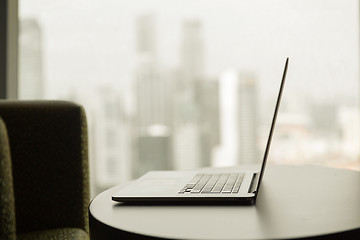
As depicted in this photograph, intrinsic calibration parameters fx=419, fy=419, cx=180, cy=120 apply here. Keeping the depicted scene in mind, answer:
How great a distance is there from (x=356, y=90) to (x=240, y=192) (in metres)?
1.41

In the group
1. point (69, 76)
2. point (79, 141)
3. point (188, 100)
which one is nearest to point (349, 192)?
point (79, 141)

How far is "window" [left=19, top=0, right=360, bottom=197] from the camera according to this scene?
183 cm

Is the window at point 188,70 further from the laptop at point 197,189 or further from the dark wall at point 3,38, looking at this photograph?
the laptop at point 197,189

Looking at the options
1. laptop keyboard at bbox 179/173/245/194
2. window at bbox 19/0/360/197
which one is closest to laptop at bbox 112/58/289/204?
laptop keyboard at bbox 179/173/245/194

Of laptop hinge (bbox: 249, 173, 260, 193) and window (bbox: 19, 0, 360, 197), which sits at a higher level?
window (bbox: 19, 0, 360, 197)

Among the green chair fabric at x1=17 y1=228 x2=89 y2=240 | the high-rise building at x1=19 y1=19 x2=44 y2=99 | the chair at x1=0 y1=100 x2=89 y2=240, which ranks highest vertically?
the high-rise building at x1=19 y1=19 x2=44 y2=99

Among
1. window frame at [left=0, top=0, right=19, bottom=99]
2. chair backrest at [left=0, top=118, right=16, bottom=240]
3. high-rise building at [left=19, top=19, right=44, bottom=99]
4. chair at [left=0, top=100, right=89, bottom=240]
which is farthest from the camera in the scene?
high-rise building at [left=19, top=19, right=44, bottom=99]

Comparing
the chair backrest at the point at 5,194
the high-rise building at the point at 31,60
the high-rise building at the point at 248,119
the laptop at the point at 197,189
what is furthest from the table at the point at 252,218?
the high-rise building at the point at 31,60

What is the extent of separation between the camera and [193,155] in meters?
1.86

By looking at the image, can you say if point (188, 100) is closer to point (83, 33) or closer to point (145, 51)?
point (145, 51)

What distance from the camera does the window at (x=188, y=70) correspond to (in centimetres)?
183

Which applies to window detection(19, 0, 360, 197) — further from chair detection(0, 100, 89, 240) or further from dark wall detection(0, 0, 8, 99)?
chair detection(0, 100, 89, 240)

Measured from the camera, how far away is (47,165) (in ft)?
3.24

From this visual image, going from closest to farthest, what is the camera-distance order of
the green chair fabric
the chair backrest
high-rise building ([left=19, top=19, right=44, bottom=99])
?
the chair backrest → the green chair fabric → high-rise building ([left=19, top=19, right=44, bottom=99])
